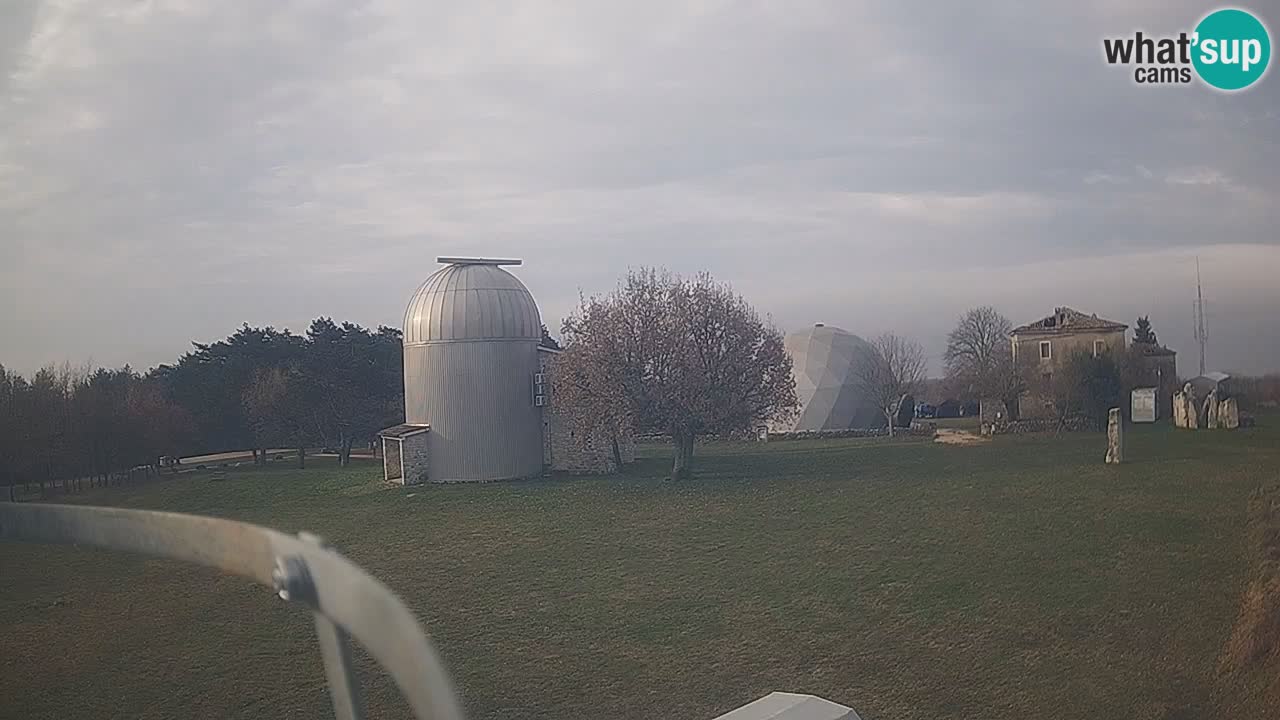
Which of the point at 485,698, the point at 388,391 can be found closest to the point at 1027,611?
the point at 485,698

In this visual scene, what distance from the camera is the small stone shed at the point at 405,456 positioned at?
20.1m

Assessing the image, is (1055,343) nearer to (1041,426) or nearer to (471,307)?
(1041,426)

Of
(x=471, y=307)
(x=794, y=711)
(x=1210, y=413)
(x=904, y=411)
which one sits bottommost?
(x=794, y=711)

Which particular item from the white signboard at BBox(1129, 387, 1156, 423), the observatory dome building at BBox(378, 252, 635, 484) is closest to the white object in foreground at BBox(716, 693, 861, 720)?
the white signboard at BBox(1129, 387, 1156, 423)

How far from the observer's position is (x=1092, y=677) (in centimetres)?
689

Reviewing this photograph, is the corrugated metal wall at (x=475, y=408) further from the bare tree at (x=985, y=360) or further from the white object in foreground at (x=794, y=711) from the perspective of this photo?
the white object in foreground at (x=794, y=711)

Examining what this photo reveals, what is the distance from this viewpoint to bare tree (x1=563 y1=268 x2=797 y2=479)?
19609 millimetres

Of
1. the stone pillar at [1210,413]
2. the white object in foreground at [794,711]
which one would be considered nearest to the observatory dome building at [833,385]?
the stone pillar at [1210,413]

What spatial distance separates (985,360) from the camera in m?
20.9

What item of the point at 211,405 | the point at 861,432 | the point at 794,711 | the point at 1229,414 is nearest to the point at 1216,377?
the point at 1229,414

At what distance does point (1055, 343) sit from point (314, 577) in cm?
1809

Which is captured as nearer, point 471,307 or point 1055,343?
point 1055,343

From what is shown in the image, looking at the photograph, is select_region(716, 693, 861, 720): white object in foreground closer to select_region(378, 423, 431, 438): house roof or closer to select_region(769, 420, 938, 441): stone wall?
select_region(378, 423, 431, 438): house roof

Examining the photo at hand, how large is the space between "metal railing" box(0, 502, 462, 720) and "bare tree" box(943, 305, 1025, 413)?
15.0 m
